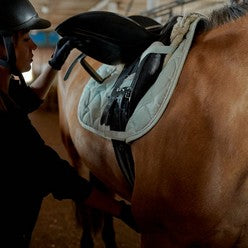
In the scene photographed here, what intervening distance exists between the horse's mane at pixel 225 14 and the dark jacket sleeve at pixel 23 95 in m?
0.94

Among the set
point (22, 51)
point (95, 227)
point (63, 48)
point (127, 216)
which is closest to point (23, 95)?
point (63, 48)

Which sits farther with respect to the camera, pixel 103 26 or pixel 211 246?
pixel 103 26

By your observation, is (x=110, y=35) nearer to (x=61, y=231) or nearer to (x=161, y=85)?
(x=161, y=85)

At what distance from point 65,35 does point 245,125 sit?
99cm

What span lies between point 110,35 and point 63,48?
280mm

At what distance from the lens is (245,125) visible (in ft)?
3.32

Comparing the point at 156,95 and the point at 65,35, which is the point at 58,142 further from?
the point at 156,95

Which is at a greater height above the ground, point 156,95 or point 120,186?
point 156,95

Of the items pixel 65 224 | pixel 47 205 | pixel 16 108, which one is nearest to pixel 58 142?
pixel 47 205

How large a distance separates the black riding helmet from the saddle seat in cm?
21

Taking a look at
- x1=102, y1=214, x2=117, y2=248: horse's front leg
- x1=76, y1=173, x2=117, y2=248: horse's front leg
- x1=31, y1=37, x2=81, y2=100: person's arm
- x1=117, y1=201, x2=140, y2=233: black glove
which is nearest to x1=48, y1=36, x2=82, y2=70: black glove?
x1=31, y1=37, x2=81, y2=100: person's arm

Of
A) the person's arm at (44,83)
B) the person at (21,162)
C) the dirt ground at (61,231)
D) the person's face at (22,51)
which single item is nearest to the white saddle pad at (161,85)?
the person at (21,162)

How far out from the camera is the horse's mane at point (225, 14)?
119cm

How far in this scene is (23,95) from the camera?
71.4 inches
